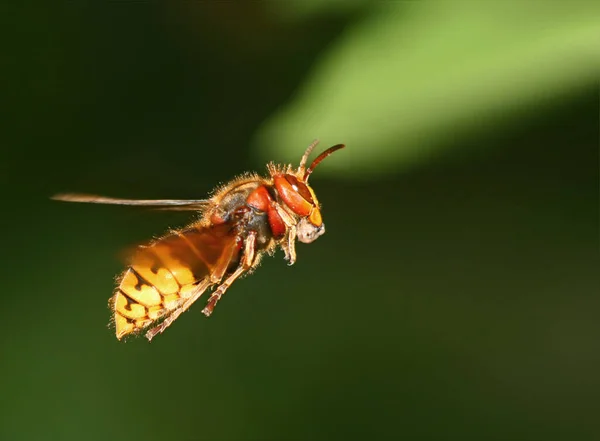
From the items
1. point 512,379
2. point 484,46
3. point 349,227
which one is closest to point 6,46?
point 349,227

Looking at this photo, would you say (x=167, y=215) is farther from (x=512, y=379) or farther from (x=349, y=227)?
(x=512, y=379)

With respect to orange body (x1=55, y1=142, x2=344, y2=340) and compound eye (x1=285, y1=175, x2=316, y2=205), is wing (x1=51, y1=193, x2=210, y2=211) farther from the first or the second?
compound eye (x1=285, y1=175, x2=316, y2=205)

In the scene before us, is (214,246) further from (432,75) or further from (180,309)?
(432,75)

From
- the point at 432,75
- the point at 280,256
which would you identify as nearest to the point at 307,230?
the point at 432,75

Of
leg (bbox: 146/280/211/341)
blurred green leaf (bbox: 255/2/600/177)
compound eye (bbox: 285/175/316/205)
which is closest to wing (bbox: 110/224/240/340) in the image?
leg (bbox: 146/280/211/341)

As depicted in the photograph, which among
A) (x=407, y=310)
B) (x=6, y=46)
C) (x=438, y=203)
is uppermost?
(x=6, y=46)

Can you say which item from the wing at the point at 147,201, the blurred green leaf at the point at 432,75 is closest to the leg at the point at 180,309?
the wing at the point at 147,201
